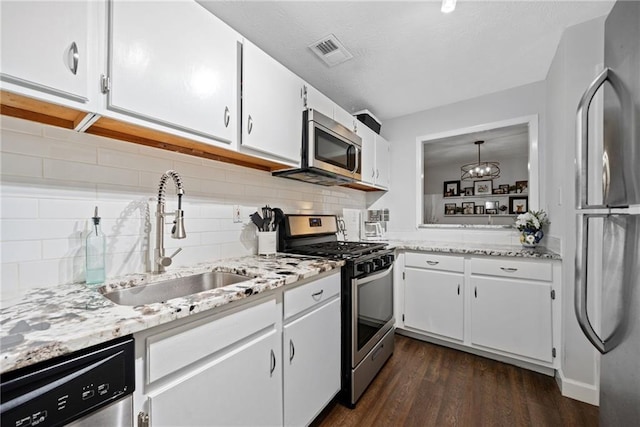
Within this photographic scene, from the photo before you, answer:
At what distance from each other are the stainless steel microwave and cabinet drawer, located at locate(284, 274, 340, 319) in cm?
80

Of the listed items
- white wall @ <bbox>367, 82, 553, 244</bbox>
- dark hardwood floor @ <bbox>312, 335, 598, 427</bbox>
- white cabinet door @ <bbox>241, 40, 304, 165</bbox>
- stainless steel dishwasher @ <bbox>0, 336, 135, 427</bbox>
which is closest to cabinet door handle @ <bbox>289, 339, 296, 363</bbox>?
dark hardwood floor @ <bbox>312, 335, 598, 427</bbox>

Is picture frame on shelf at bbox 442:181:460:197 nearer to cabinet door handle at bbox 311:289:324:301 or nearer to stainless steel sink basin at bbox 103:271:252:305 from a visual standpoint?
cabinet door handle at bbox 311:289:324:301

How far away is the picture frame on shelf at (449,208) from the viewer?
5.74 metres

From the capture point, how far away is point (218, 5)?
1546 mm

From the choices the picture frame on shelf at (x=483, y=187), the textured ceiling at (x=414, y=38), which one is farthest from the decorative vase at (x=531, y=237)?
the picture frame on shelf at (x=483, y=187)

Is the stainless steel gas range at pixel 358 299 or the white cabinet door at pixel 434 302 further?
the white cabinet door at pixel 434 302

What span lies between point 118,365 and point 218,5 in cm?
181

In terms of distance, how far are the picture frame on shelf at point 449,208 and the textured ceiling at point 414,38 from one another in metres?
3.51

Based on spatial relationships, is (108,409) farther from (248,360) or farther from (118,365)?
(248,360)

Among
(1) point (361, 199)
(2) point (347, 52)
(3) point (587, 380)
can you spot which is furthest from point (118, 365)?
(1) point (361, 199)

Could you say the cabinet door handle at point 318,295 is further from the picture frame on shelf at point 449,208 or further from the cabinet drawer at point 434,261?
the picture frame on shelf at point 449,208

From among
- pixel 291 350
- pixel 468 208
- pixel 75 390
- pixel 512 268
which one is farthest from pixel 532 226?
pixel 468 208

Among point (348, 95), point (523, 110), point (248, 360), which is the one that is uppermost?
point (348, 95)

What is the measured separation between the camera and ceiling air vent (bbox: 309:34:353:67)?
184cm
